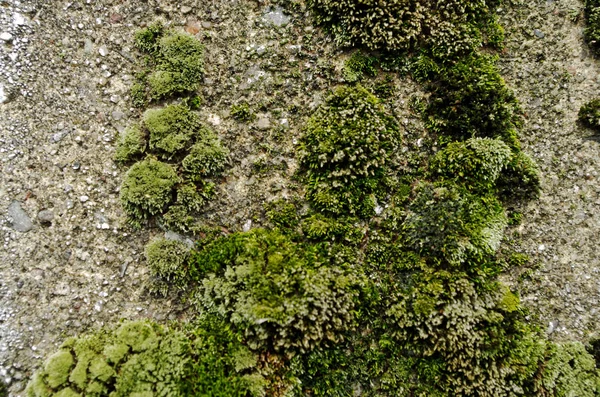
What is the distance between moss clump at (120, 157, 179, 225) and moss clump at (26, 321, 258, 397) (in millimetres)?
1200

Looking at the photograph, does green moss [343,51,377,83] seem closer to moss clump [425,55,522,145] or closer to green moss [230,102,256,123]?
moss clump [425,55,522,145]

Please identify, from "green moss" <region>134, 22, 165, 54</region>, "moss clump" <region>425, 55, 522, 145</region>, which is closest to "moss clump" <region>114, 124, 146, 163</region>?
"green moss" <region>134, 22, 165, 54</region>

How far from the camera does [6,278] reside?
13.8 ft

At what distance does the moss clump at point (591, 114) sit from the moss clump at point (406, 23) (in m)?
1.39

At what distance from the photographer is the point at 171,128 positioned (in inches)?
178

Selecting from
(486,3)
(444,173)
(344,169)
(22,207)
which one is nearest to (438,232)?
(444,173)

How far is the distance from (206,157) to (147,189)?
725mm

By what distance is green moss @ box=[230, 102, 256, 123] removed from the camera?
4668 mm

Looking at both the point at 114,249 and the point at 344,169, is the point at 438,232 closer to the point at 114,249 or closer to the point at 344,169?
the point at 344,169

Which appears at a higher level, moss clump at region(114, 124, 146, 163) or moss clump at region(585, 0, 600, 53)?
moss clump at region(585, 0, 600, 53)

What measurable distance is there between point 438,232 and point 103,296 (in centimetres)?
369

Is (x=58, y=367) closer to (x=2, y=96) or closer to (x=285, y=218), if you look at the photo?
(x=285, y=218)

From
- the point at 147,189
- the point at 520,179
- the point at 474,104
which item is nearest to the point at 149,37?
the point at 147,189

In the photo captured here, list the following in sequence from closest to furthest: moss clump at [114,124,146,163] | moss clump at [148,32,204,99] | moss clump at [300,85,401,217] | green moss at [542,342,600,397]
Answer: green moss at [542,342,600,397]
moss clump at [300,85,401,217]
moss clump at [114,124,146,163]
moss clump at [148,32,204,99]
